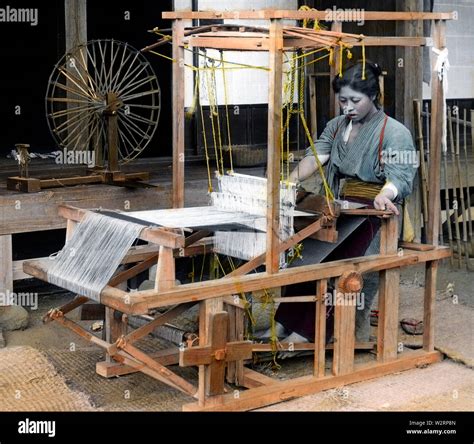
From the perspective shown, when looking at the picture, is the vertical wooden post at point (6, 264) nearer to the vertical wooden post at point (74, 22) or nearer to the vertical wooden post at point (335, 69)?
the vertical wooden post at point (74, 22)

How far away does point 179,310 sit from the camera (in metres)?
5.45

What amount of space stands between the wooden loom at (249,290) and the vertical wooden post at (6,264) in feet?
4.11

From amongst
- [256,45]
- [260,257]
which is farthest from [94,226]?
[256,45]

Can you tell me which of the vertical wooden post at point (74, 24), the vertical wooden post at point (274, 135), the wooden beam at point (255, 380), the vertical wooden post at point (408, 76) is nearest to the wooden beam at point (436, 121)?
the vertical wooden post at point (274, 135)

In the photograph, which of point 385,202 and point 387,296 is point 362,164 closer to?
point 385,202

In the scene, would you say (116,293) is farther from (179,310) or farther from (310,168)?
(310,168)

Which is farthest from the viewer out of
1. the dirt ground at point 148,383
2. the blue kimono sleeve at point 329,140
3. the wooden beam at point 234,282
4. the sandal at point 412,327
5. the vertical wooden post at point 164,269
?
the sandal at point 412,327

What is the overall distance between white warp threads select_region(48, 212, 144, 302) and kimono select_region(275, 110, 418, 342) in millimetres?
1323

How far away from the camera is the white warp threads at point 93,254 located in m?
5.29

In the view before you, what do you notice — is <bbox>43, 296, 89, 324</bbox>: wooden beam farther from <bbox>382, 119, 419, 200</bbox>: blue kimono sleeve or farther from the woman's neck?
the woman's neck

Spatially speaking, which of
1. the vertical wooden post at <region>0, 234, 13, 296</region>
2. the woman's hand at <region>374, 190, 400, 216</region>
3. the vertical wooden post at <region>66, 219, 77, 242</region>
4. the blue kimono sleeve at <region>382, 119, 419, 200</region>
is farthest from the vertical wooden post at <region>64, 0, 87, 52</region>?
the woman's hand at <region>374, 190, 400, 216</region>

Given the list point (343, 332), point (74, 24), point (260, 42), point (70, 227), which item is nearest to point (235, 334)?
point (343, 332)

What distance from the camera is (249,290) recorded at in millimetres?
5355

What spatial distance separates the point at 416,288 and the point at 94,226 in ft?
12.8
